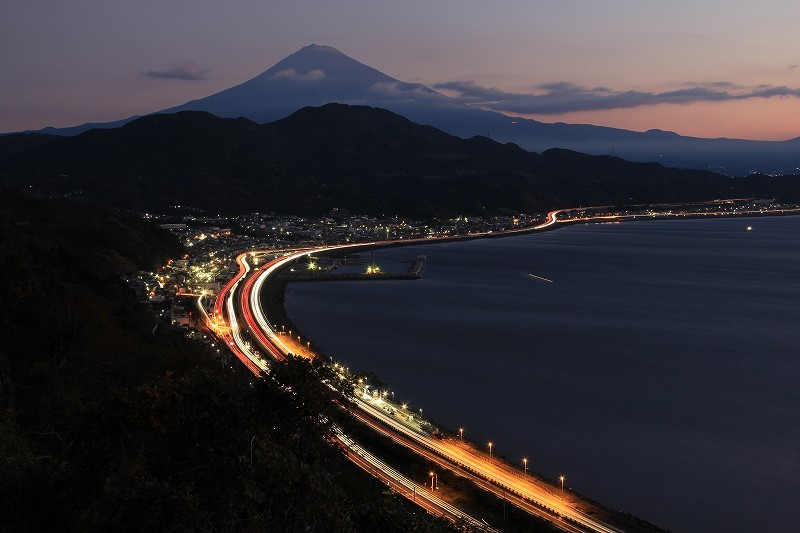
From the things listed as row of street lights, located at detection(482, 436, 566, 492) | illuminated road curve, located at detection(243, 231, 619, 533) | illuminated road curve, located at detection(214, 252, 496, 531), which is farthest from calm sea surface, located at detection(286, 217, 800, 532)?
illuminated road curve, located at detection(214, 252, 496, 531)

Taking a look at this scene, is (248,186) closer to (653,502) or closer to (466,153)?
(466,153)

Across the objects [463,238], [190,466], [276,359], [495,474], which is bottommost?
[495,474]

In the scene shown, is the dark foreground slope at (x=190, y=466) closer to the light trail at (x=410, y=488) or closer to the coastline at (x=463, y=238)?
the light trail at (x=410, y=488)

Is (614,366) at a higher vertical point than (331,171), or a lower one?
lower

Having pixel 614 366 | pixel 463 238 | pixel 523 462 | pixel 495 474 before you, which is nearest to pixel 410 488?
pixel 495 474

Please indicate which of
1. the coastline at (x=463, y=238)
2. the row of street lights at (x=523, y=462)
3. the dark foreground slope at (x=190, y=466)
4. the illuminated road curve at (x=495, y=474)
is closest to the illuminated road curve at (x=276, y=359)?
the dark foreground slope at (x=190, y=466)

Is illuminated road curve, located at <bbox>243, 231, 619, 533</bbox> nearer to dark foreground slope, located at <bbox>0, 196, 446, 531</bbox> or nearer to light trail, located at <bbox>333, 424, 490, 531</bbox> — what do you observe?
light trail, located at <bbox>333, 424, 490, 531</bbox>

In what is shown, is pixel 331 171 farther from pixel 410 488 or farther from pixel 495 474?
pixel 410 488
